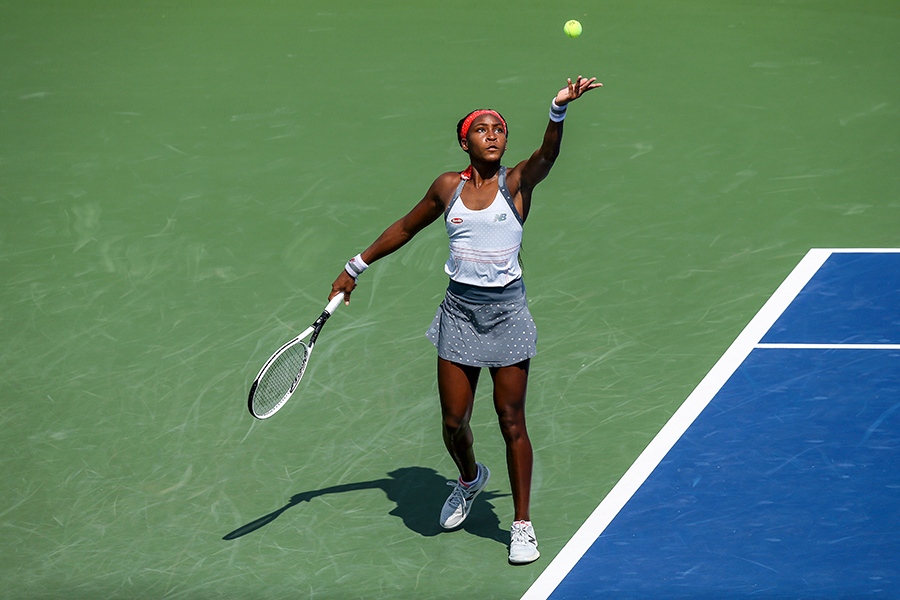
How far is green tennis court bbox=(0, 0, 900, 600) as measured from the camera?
612 cm

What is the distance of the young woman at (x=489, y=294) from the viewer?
213 inches

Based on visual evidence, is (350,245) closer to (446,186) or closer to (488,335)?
(446,186)

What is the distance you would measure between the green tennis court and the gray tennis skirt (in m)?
1.12

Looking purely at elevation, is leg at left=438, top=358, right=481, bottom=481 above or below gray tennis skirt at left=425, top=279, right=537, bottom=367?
below

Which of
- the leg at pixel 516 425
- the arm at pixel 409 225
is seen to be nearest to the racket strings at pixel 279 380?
the arm at pixel 409 225

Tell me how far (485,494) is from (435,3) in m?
9.41

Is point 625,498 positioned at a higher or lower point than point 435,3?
lower

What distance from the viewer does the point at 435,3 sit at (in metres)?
14.2

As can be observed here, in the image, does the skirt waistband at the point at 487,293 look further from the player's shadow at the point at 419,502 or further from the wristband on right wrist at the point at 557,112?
the player's shadow at the point at 419,502

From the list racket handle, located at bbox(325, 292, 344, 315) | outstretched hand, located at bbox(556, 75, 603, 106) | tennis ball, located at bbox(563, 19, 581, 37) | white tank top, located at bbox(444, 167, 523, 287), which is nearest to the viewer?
outstretched hand, located at bbox(556, 75, 603, 106)

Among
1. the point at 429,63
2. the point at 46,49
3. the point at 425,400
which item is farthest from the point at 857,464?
the point at 46,49

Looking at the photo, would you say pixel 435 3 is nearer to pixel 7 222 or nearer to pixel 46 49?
pixel 46 49

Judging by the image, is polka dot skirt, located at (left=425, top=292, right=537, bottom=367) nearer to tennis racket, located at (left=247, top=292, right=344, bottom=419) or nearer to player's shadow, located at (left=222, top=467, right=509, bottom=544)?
tennis racket, located at (left=247, top=292, right=344, bottom=419)

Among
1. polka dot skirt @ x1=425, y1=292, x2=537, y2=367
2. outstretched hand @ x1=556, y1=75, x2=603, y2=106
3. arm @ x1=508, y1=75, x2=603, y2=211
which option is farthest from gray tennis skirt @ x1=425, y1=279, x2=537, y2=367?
outstretched hand @ x1=556, y1=75, x2=603, y2=106
